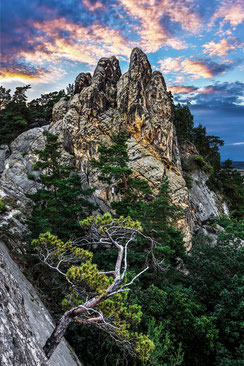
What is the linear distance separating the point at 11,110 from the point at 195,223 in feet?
122

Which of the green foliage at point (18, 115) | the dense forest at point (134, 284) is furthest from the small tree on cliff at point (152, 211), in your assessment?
the green foliage at point (18, 115)

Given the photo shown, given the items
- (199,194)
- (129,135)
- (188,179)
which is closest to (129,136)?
(129,135)

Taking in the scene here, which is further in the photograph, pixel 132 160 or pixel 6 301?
pixel 132 160

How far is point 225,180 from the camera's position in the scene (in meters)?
39.5

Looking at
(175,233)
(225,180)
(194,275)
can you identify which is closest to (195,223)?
(175,233)

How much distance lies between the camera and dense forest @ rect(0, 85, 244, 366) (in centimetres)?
532

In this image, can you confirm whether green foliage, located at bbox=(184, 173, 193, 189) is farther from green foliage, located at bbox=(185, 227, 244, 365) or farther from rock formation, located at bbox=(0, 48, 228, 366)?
green foliage, located at bbox=(185, 227, 244, 365)

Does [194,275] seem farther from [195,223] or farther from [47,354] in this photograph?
[195,223]

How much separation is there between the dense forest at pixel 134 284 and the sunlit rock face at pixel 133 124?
637 cm

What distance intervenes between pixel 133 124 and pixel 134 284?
68.0 ft

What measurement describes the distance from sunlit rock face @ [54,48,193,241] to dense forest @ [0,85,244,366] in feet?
20.9

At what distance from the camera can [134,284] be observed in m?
11.0

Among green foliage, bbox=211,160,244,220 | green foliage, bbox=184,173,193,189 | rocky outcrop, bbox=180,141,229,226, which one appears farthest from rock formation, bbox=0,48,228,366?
green foliage, bbox=211,160,244,220

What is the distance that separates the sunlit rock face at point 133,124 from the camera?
A: 25.3 metres
